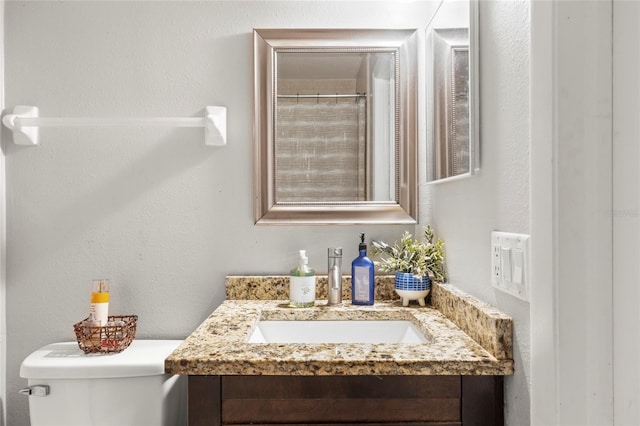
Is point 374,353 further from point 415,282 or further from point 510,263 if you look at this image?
point 415,282

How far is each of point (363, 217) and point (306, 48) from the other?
55cm

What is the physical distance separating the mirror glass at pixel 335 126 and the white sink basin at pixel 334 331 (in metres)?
0.34

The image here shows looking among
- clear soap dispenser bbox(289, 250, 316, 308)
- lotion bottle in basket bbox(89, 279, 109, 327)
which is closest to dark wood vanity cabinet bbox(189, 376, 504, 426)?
clear soap dispenser bbox(289, 250, 316, 308)

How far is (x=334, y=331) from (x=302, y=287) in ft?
0.50

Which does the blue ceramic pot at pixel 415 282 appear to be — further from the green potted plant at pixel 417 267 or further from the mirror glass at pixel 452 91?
the mirror glass at pixel 452 91

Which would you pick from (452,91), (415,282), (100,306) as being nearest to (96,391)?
(100,306)

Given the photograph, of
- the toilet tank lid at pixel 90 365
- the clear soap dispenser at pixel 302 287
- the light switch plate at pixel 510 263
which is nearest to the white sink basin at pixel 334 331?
the clear soap dispenser at pixel 302 287

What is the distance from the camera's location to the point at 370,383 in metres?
0.91

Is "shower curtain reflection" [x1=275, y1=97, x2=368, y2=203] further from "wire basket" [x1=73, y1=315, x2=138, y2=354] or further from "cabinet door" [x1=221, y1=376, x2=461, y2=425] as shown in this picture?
"cabinet door" [x1=221, y1=376, x2=461, y2=425]

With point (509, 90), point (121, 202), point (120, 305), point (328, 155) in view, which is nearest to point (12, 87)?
point (121, 202)

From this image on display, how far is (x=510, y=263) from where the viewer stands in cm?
87

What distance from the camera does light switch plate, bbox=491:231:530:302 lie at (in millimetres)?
815

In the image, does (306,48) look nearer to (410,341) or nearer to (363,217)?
(363,217)

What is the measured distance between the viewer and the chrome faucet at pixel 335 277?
54.9 inches
